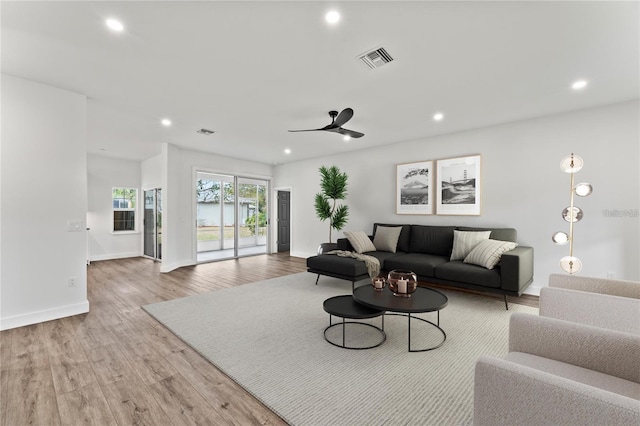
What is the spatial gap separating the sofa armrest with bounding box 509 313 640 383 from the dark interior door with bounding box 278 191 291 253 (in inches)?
289

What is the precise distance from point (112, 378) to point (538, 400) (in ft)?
8.82

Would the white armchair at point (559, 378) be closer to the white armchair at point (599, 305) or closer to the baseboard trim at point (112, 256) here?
the white armchair at point (599, 305)

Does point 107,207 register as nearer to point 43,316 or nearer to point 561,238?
point 43,316

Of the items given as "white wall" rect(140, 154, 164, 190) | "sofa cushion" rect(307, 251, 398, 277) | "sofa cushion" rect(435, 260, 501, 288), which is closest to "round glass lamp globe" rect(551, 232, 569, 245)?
"sofa cushion" rect(435, 260, 501, 288)

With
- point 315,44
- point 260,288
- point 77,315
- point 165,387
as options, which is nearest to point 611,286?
point 315,44

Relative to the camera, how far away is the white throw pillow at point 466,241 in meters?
4.20

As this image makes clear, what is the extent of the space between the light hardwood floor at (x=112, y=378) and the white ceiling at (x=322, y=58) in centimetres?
272

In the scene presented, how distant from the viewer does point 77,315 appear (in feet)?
11.1

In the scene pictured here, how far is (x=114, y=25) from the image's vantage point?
2186 millimetres

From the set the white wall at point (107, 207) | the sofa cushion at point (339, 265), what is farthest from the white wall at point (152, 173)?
the sofa cushion at point (339, 265)

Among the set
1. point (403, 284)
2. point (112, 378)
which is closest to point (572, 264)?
point (403, 284)

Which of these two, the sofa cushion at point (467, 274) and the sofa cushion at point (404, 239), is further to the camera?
the sofa cushion at point (404, 239)

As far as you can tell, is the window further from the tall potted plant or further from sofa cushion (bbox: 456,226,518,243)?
sofa cushion (bbox: 456,226,518,243)

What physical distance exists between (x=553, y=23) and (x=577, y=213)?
7.64 feet
